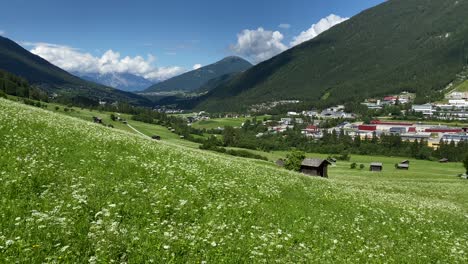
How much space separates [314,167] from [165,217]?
69675 millimetres

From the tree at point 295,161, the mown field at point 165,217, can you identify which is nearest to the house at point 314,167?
the tree at point 295,161

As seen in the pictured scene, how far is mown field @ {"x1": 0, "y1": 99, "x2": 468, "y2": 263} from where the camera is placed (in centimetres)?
793

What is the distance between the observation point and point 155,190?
12.6 metres

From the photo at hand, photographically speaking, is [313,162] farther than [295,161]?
No

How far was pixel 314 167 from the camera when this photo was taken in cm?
7700

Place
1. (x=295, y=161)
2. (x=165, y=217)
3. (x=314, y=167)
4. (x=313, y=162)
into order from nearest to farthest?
(x=165, y=217) → (x=314, y=167) → (x=313, y=162) → (x=295, y=161)

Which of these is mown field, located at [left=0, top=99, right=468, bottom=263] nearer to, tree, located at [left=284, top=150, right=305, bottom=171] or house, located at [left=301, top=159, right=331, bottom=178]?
house, located at [left=301, top=159, right=331, bottom=178]

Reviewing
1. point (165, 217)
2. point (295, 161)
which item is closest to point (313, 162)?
point (295, 161)

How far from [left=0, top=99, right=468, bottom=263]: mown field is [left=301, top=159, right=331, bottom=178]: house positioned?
5675 centimetres

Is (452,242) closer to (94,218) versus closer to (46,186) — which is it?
(94,218)

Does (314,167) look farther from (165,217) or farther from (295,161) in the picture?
(165,217)

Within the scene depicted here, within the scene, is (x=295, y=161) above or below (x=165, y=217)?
below

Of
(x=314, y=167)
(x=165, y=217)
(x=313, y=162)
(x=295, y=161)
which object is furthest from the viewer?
(x=295, y=161)

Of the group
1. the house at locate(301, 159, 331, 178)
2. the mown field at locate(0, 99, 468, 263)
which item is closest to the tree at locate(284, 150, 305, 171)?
the house at locate(301, 159, 331, 178)
